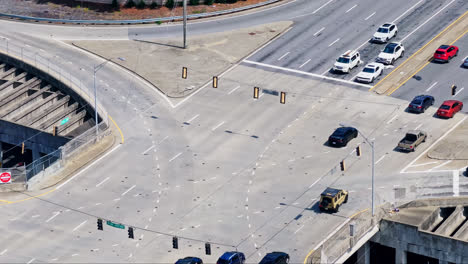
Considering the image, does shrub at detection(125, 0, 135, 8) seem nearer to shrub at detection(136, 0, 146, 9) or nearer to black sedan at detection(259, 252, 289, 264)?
shrub at detection(136, 0, 146, 9)

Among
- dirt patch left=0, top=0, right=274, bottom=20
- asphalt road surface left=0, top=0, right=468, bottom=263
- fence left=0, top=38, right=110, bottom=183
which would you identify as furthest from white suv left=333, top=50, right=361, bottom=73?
fence left=0, top=38, right=110, bottom=183

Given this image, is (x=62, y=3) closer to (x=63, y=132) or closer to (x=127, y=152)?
(x=63, y=132)

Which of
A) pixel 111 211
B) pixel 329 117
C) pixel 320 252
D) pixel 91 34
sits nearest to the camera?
pixel 320 252

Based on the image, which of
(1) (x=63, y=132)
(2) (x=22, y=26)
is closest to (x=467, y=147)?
(1) (x=63, y=132)

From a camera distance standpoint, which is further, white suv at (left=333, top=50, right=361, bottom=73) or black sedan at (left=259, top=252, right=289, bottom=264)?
white suv at (left=333, top=50, right=361, bottom=73)

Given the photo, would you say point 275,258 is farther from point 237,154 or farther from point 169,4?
point 169,4

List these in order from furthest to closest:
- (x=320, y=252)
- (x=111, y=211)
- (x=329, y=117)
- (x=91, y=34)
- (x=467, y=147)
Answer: (x=91, y=34) → (x=329, y=117) → (x=467, y=147) → (x=111, y=211) → (x=320, y=252)

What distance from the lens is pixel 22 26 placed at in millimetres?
139875

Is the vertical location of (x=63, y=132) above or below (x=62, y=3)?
below

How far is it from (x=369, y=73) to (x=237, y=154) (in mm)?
21916

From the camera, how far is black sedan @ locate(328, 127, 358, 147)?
111m

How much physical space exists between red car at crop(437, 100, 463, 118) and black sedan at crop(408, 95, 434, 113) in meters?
1.86

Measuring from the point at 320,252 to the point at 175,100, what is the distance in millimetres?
36749

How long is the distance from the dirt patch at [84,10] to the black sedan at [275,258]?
57.4 meters
